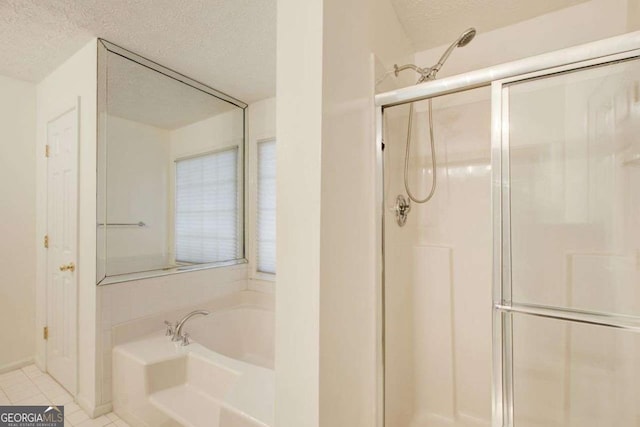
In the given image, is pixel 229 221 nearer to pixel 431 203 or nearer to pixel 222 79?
pixel 222 79

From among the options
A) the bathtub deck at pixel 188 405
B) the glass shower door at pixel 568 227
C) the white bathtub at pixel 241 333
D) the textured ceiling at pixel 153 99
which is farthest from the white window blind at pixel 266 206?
the glass shower door at pixel 568 227

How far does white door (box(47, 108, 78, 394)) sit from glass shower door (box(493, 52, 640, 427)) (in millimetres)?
2584

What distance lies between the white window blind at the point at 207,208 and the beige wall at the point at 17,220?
4.17 feet

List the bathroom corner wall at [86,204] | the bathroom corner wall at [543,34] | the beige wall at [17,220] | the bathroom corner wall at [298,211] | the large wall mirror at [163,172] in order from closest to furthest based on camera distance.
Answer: the bathroom corner wall at [298,211] → the bathroom corner wall at [543,34] → the bathroom corner wall at [86,204] → the large wall mirror at [163,172] → the beige wall at [17,220]

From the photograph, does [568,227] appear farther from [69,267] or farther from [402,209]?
[69,267]

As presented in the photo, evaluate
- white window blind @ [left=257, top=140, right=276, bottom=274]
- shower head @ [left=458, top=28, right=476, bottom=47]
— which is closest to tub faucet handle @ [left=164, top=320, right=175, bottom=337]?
white window blind @ [left=257, top=140, right=276, bottom=274]

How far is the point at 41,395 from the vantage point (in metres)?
2.14

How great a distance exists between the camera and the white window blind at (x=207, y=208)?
262cm

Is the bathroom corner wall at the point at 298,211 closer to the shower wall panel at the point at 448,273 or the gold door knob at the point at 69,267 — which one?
the shower wall panel at the point at 448,273

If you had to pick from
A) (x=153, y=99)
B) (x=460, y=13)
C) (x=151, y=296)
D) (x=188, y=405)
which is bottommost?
(x=188, y=405)

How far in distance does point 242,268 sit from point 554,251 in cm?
251

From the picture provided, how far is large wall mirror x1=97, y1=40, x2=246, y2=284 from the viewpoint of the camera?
2045 mm

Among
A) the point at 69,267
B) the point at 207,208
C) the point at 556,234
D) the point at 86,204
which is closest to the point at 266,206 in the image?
the point at 207,208

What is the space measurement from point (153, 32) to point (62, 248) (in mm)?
1724
